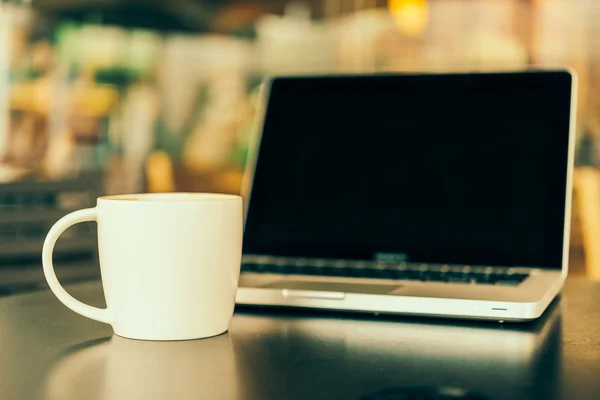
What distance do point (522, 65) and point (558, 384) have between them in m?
2.41

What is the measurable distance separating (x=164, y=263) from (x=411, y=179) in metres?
0.41

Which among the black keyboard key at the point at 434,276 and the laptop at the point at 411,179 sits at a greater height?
the laptop at the point at 411,179

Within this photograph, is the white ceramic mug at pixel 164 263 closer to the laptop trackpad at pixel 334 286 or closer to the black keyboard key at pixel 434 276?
the laptop trackpad at pixel 334 286

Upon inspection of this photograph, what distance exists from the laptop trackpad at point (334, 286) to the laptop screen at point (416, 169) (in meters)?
0.16

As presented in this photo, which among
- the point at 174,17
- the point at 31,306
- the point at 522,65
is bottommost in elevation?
the point at 31,306

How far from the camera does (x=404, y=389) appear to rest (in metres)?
0.41

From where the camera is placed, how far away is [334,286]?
66 cm

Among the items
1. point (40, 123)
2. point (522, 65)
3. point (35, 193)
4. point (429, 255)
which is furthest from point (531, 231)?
point (40, 123)

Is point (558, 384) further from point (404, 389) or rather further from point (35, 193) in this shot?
point (35, 193)

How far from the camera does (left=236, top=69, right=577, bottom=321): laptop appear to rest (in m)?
0.78

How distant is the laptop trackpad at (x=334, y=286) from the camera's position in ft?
2.05

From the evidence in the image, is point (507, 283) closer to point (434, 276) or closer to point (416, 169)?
point (434, 276)

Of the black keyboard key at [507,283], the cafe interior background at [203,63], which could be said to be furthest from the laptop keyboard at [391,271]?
the cafe interior background at [203,63]

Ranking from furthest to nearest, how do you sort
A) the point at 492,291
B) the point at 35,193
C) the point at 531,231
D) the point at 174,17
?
the point at 174,17 < the point at 35,193 < the point at 531,231 < the point at 492,291
